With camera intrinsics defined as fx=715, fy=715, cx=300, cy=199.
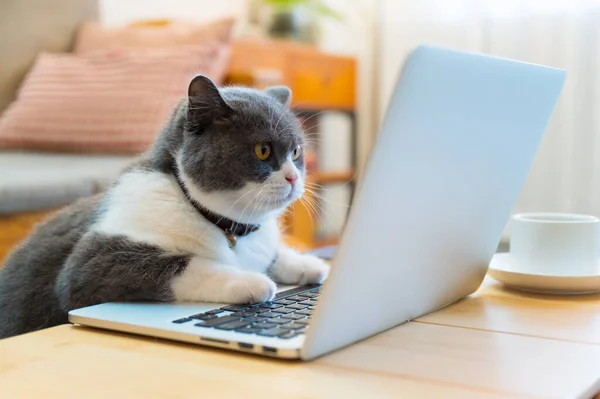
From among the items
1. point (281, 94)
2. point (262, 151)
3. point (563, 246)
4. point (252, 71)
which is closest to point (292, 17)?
point (252, 71)

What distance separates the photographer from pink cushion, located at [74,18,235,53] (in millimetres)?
2401

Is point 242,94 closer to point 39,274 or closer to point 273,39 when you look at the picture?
point 39,274

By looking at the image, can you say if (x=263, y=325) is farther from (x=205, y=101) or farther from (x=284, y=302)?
(x=205, y=101)

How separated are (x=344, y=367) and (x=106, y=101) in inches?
72.4

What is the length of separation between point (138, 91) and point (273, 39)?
3.25ft

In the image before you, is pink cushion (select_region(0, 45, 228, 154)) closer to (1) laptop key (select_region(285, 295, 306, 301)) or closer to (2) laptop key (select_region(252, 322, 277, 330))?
(1) laptop key (select_region(285, 295, 306, 301))

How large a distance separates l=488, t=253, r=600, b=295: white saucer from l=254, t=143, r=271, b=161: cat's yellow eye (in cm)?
33

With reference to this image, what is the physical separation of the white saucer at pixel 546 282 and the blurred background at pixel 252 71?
35.3 inches

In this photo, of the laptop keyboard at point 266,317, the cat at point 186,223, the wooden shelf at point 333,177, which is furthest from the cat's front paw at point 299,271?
the wooden shelf at point 333,177

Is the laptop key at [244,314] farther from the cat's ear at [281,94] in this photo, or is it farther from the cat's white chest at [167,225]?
the cat's ear at [281,94]

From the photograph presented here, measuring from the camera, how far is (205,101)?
898mm

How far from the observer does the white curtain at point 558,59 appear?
2.64 meters

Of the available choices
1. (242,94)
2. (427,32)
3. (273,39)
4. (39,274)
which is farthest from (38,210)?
(427,32)

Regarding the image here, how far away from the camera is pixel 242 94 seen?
972 mm
